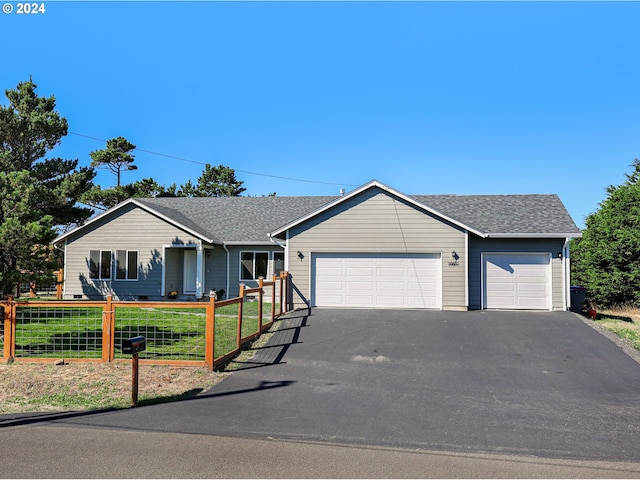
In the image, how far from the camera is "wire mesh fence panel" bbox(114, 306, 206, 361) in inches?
381

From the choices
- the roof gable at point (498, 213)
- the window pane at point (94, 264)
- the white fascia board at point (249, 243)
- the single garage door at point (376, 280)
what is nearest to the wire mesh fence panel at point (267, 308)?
the single garage door at point (376, 280)

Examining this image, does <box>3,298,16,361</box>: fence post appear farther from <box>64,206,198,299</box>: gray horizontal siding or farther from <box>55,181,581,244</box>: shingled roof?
<box>64,206,198,299</box>: gray horizontal siding

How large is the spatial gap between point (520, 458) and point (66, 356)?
867cm

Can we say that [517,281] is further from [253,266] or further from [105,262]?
[105,262]

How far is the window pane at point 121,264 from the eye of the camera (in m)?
20.2

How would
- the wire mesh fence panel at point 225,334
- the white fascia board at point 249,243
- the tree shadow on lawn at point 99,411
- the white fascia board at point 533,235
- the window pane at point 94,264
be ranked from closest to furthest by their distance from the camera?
the tree shadow on lawn at point 99,411 < the wire mesh fence panel at point 225,334 < the white fascia board at point 533,235 < the white fascia board at point 249,243 < the window pane at point 94,264

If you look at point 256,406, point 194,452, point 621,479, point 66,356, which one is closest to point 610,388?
point 621,479

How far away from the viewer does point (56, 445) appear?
4805 millimetres

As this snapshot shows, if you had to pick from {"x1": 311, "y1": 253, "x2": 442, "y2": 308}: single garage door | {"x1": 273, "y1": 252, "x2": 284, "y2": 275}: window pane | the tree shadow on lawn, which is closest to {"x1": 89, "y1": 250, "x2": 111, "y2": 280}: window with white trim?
{"x1": 273, "y1": 252, "x2": 284, "y2": 275}: window pane

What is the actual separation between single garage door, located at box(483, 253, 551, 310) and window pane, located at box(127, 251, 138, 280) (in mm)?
14814

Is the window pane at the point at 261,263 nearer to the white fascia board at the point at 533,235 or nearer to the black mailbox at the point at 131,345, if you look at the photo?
the white fascia board at the point at 533,235

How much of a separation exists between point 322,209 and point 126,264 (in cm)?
980

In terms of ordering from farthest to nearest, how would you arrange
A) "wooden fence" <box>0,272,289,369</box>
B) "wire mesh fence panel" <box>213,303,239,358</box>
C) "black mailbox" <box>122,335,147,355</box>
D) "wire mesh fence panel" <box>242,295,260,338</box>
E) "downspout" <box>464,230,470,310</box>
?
"downspout" <box>464,230,470,310</box> → "wire mesh fence panel" <box>242,295,260,338</box> → "wire mesh fence panel" <box>213,303,239,358</box> → "wooden fence" <box>0,272,289,369</box> → "black mailbox" <box>122,335,147,355</box>

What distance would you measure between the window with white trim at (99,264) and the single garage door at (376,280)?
33.2ft
